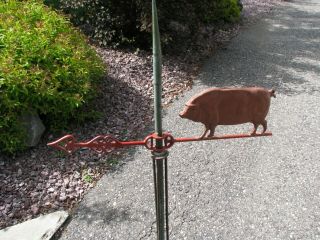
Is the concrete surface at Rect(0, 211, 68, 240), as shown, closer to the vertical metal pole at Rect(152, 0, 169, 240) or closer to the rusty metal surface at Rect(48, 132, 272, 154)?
the vertical metal pole at Rect(152, 0, 169, 240)

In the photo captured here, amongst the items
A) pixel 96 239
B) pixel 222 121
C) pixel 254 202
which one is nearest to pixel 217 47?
pixel 254 202

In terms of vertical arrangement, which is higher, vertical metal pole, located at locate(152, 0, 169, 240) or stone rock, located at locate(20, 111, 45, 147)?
vertical metal pole, located at locate(152, 0, 169, 240)

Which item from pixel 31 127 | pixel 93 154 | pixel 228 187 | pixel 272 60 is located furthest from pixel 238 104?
pixel 272 60

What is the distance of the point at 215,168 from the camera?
4.50 m

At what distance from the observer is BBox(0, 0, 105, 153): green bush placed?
14.2 feet

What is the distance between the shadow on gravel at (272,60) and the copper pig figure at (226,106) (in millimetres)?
4578

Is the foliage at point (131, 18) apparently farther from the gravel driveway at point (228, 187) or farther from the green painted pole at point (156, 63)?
the green painted pole at point (156, 63)

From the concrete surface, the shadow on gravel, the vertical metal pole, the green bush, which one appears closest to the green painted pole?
the vertical metal pole

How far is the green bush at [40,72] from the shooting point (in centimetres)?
433

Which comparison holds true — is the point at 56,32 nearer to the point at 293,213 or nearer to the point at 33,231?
the point at 33,231

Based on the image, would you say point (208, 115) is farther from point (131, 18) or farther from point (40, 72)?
point (131, 18)

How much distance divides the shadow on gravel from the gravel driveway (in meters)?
0.22

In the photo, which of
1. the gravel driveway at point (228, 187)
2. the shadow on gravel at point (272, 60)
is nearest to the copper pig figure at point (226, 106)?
the gravel driveway at point (228, 187)

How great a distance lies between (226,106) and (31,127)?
3.22 meters
